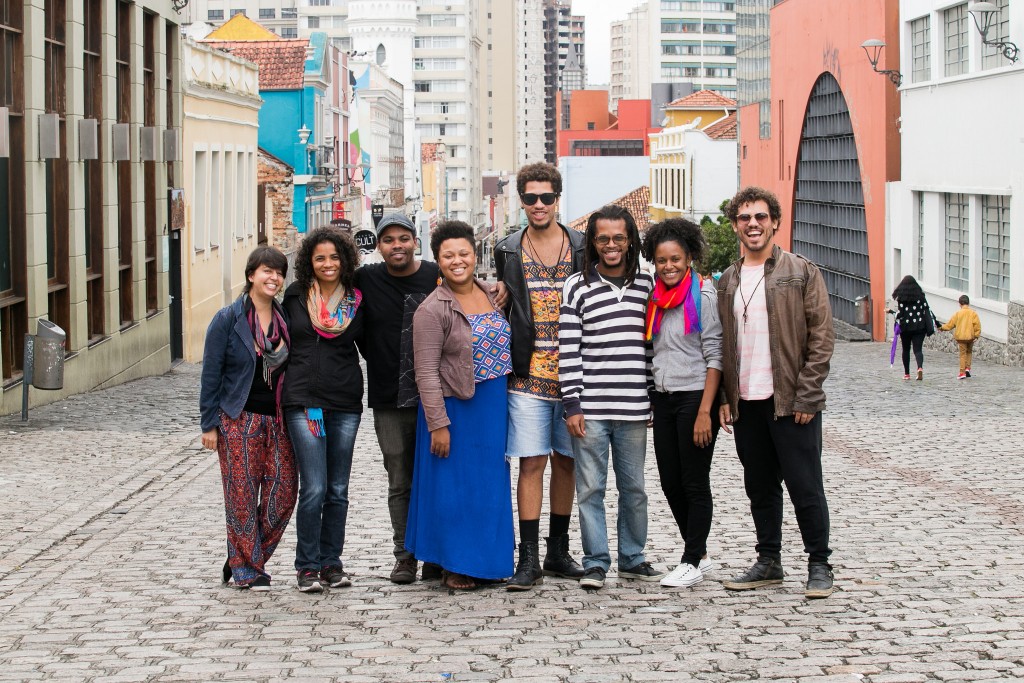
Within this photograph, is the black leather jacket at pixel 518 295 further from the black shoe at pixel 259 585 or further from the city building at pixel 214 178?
the city building at pixel 214 178

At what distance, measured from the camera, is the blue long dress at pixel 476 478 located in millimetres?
7066

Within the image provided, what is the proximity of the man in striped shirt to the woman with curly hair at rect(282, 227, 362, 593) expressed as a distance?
1.03 m

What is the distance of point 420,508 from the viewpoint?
7.23 m

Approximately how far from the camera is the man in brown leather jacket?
6828mm

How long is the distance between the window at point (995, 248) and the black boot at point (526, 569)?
65.5ft

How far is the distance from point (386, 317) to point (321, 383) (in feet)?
1.52

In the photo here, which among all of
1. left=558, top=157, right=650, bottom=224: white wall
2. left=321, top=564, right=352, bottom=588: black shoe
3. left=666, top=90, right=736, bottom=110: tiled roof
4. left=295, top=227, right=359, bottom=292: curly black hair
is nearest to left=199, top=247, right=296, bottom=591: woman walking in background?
left=295, top=227, right=359, bottom=292: curly black hair

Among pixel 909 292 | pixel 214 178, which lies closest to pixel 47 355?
pixel 909 292

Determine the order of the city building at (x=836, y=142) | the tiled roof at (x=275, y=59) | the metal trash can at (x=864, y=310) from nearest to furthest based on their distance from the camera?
the city building at (x=836, y=142)
the metal trash can at (x=864, y=310)
the tiled roof at (x=275, y=59)

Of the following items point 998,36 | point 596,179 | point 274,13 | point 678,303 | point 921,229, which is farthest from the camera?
point 274,13

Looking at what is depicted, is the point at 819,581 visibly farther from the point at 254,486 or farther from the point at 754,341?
the point at 254,486

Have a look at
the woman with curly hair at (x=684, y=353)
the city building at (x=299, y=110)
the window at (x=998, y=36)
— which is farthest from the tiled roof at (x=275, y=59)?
the woman with curly hair at (x=684, y=353)

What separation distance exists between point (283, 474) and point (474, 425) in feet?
3.19

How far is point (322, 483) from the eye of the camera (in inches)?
286
